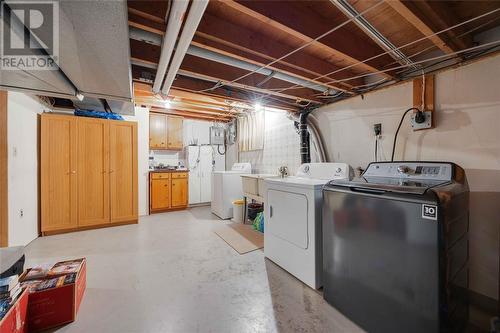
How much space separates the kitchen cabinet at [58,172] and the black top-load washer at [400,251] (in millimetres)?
3966

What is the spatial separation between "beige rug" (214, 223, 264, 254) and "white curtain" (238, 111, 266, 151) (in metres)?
1.70

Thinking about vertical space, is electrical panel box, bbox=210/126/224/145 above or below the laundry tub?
above

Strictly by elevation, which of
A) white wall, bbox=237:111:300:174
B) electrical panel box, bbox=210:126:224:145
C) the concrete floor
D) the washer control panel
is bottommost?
the concrete floor

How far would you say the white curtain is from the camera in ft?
14.5

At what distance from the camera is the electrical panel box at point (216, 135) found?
579cm

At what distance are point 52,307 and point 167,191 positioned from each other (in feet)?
11.3

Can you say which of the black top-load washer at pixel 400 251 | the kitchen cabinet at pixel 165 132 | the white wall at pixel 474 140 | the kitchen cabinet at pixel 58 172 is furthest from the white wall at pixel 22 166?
the white wall at pixel 474 140

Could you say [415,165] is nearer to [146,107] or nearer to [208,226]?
[208,226]

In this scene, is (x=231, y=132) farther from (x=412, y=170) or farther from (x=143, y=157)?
(x=412, y=170)

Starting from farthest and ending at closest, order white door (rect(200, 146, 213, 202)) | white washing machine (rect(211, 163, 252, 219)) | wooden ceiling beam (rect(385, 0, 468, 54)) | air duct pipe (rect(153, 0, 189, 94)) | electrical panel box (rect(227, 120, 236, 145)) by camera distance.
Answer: white door (rect(200, 146, 213, 202))
electrical panel box (rect(227, 120, 236, 145))
white washing machine (rect(211, 163, 252, 219))
wooden ceiling beam (rect(385, 0, 468, 54))
air duct pipe (rect(153, 0, 189, 94))

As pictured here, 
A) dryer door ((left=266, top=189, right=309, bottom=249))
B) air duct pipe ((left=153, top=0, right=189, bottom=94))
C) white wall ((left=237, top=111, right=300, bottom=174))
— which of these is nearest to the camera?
air duct pipe ((left=153, top=0, right=189, bottom=94))

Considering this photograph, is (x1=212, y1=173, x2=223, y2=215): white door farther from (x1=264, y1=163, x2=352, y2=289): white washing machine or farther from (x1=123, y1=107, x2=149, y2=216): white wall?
(x1=264, y1=163, x2=352, y2=289): white washing machine

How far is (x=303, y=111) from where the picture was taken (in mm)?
3221

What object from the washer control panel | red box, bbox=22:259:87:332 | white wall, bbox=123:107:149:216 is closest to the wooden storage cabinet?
white wall, bbox=123:107:149:216
